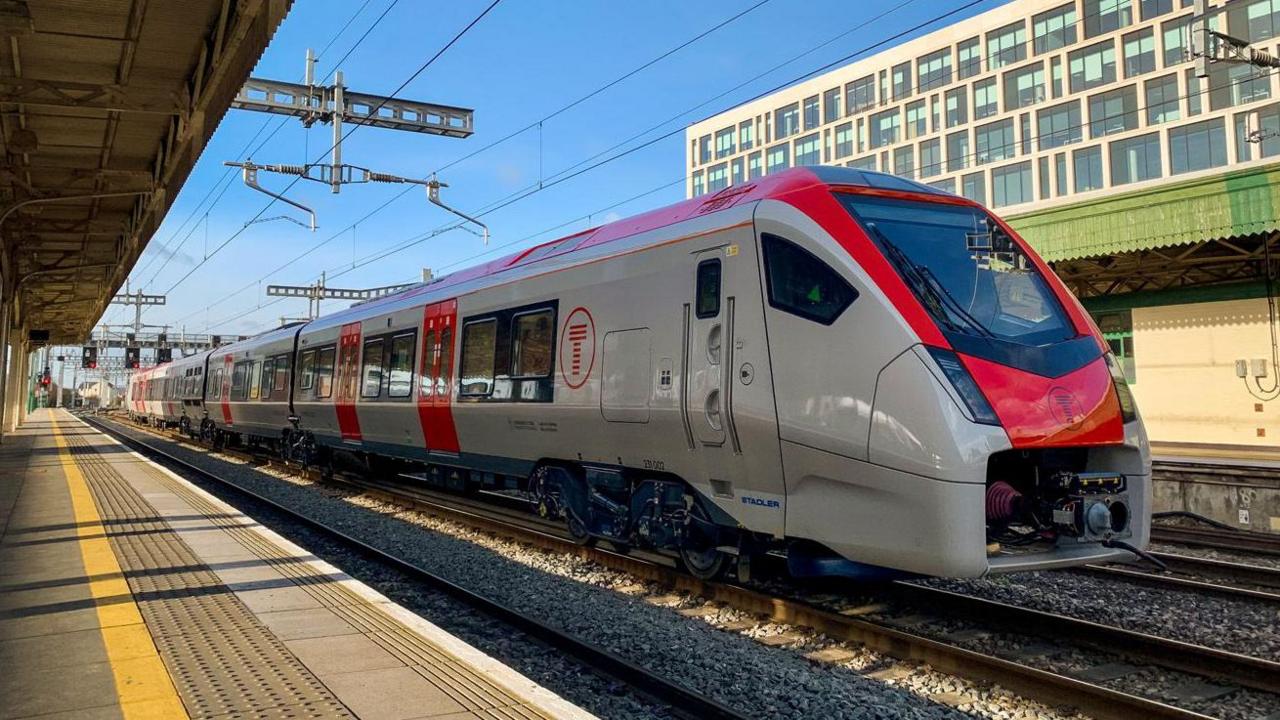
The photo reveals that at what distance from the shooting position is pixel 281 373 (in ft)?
61.4

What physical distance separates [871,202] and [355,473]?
48.0 feet

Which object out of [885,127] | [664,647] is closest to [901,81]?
[885,127]

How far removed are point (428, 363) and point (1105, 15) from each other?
146ft

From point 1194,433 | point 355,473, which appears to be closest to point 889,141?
point 1194,433

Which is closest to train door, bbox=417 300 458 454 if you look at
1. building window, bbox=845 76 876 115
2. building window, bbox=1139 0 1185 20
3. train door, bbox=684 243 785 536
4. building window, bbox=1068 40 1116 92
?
train door, bbox=684 243 785 536

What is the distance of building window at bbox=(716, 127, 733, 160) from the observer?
63375mm

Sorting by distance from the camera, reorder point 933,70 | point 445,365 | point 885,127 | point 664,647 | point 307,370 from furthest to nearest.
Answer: point 885,127 → point 933,70 → point 307,370 → point 445,365 → point 664,647

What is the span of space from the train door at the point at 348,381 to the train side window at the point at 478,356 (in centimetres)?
446

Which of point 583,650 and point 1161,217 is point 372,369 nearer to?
point 583,650

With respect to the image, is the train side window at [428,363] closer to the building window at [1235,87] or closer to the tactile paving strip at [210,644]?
the tactile paving strip at [210,644]

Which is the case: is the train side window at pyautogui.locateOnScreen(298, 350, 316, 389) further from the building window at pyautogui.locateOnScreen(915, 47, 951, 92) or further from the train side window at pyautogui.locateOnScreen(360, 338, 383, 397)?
the building window at pyautogui.locateOnScreen(915, 47, 951, 92)

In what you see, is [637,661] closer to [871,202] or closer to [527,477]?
[871,202]

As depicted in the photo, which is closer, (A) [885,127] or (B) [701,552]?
(B) [701,552]

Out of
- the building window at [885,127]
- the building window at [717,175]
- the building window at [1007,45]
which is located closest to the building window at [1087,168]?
the building window at [1007,45]
